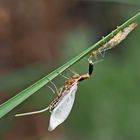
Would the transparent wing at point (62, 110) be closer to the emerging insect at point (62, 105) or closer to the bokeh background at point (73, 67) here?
the emerging insect at point (62, 105)

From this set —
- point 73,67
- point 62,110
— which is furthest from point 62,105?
point 73,67

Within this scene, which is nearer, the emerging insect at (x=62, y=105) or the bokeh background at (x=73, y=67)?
the emerging insect at (x=62, y=105)

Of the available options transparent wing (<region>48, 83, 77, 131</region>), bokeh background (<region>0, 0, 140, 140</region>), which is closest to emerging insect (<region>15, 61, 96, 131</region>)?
transparent wing (<region>48, 83, 77, 131</region>)

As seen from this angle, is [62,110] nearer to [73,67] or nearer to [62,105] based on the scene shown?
[62,105]

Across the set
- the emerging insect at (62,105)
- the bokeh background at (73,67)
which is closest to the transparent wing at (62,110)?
the emerging insect at (62,105)

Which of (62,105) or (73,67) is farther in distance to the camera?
(73,67)

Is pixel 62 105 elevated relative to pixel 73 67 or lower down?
elevated

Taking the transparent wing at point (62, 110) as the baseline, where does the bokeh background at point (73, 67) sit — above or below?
below
